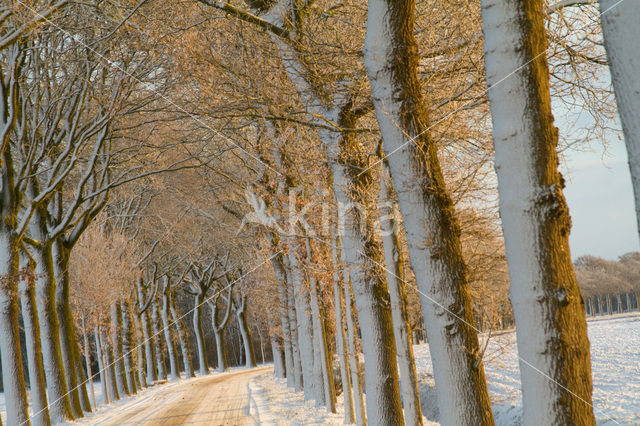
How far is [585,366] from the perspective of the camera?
3873 mm

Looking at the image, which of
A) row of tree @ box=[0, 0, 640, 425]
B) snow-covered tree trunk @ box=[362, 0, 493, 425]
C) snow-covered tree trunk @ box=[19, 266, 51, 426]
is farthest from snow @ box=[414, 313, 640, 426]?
snow-covered tree trunk @ box=[19, 266, 51, 426]

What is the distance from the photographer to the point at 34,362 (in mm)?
14070

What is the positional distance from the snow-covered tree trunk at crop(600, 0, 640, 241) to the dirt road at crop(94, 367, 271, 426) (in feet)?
45.4

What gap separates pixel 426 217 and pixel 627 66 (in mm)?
2932

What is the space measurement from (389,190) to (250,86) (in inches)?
103

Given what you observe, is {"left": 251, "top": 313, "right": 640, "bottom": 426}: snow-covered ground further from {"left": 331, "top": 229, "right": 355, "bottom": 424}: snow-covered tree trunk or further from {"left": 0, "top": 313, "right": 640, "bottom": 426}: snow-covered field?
Result: {"left": 331, "top": 229, "right": 355, "bottom": 424}: snow-covered tree trunk

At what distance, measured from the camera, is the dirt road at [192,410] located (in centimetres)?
1627

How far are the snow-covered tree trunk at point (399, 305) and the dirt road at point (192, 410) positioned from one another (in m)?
7.96

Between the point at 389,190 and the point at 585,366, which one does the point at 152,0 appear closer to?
the point at 389,190

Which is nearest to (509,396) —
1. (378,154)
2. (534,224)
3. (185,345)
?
(378,154)

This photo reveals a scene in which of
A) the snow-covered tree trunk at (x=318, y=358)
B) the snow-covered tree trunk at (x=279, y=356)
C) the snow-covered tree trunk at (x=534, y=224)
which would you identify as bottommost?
the snow-covered tree trunk at (x=279, y=356)

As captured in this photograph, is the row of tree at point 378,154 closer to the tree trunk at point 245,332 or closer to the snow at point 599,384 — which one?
the snow at point 599,384

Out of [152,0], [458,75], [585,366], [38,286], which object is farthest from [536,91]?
[38,286]

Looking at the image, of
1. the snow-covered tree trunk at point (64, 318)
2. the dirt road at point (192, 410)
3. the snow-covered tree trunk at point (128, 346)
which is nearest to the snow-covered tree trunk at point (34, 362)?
the dirt road at point (192, 410)
